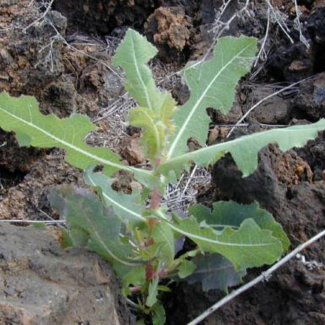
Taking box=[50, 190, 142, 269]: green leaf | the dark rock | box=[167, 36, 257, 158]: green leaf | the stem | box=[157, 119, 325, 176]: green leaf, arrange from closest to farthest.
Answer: the dark rock, box=[157, 119, 325, 176]: green leaf, box=[50, 190, 142, 269]: green leaf, the stem, box=[167, 36, 257, 158]: green leaf

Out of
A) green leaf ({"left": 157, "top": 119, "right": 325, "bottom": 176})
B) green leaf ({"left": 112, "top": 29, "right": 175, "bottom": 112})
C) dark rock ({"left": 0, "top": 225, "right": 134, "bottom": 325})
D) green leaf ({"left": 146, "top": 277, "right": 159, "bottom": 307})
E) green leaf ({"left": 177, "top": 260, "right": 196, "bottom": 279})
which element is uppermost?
green leaf ({"left": 112, "top": 29, "right": 175, "bottom": 112})

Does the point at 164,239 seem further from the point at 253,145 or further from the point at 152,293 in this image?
Answer: the point at 253,145

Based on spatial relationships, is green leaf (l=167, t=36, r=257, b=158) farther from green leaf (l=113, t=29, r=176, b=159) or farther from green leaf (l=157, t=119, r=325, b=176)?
green leaf (l=157, t=119, r=325, b=176)

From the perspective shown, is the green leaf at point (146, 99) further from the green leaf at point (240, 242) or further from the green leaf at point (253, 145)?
the green leaf at point (240, 242)

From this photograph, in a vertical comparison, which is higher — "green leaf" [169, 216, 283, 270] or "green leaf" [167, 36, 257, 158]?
"green leaf" [167, 36, 257, 158]

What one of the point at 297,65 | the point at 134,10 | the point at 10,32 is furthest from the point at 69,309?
the point at 134,10

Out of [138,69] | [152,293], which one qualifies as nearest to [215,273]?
[152,293]

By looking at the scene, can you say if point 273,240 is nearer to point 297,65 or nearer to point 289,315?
point 289,315

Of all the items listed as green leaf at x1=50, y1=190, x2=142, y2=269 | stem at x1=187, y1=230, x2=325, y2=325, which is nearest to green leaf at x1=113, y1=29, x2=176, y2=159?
green leaf at x1=50, y1=190, x2=142, y2=269
